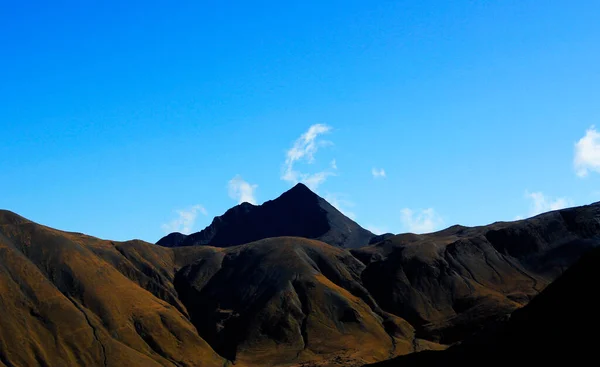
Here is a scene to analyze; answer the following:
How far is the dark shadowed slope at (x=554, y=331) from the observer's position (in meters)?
71.7

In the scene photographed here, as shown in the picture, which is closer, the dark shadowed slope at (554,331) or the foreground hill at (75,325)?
the dark shadowed slope at (554,331)

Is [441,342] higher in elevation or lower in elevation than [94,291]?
lower

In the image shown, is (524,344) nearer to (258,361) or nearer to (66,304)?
(258,361)

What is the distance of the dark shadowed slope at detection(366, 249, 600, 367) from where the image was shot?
7169 cm

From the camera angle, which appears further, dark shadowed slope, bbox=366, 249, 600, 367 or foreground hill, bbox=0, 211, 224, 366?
foreground hill, bbox=0, 211, 224, 366

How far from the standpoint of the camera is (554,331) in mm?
77250

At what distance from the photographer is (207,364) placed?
599 feet

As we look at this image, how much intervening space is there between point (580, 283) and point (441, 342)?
118 metres

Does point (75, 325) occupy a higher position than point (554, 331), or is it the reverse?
point (75, 325)

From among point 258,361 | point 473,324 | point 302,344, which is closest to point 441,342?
point 473,324

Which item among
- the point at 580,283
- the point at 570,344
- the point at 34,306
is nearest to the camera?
the point at 570,344

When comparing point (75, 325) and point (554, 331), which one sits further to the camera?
point (75, 325)

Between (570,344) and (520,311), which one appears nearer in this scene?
(570,344)

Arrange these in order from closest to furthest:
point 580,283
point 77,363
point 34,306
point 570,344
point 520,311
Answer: point 570,344
point 580,283
point 520,311
point 77,363
point 34,306
